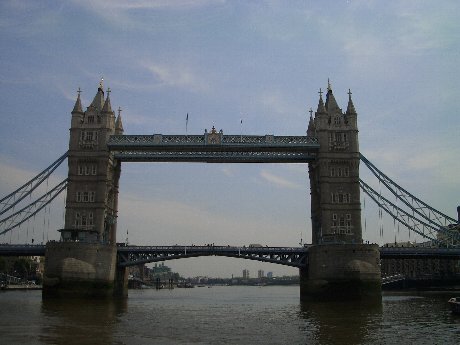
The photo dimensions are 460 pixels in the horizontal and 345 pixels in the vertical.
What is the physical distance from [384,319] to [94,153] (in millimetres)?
50084

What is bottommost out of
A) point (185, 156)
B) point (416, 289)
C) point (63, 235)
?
point (416, 289)

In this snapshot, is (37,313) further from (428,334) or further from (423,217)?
(423,217)

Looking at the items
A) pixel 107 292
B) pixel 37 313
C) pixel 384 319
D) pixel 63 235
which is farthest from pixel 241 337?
pixel 63 235

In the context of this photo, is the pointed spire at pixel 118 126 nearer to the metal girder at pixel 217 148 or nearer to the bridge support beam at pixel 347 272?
the metal girder at pixel 217 148

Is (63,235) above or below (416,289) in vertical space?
above

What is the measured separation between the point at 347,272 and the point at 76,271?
120 feet

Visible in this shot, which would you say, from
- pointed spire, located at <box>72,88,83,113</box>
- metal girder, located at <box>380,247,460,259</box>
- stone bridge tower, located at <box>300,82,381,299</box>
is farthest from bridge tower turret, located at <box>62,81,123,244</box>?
metal girder, located at <box>380,247,460,259</box>

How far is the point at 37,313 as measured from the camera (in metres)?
46.8

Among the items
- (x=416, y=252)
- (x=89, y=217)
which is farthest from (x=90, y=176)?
(x=416, y=252)

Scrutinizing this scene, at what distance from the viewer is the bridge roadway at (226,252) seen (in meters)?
78.6

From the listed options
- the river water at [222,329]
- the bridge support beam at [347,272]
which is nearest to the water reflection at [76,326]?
the river water at [222,329]

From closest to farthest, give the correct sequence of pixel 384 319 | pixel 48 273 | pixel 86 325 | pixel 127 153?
1. pixel 86 325
2. pixel 384 319
3. pixel 48 273
4. pixel 127 153

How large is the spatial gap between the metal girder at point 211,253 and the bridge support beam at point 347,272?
7.10m

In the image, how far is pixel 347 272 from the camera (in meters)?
69.6
